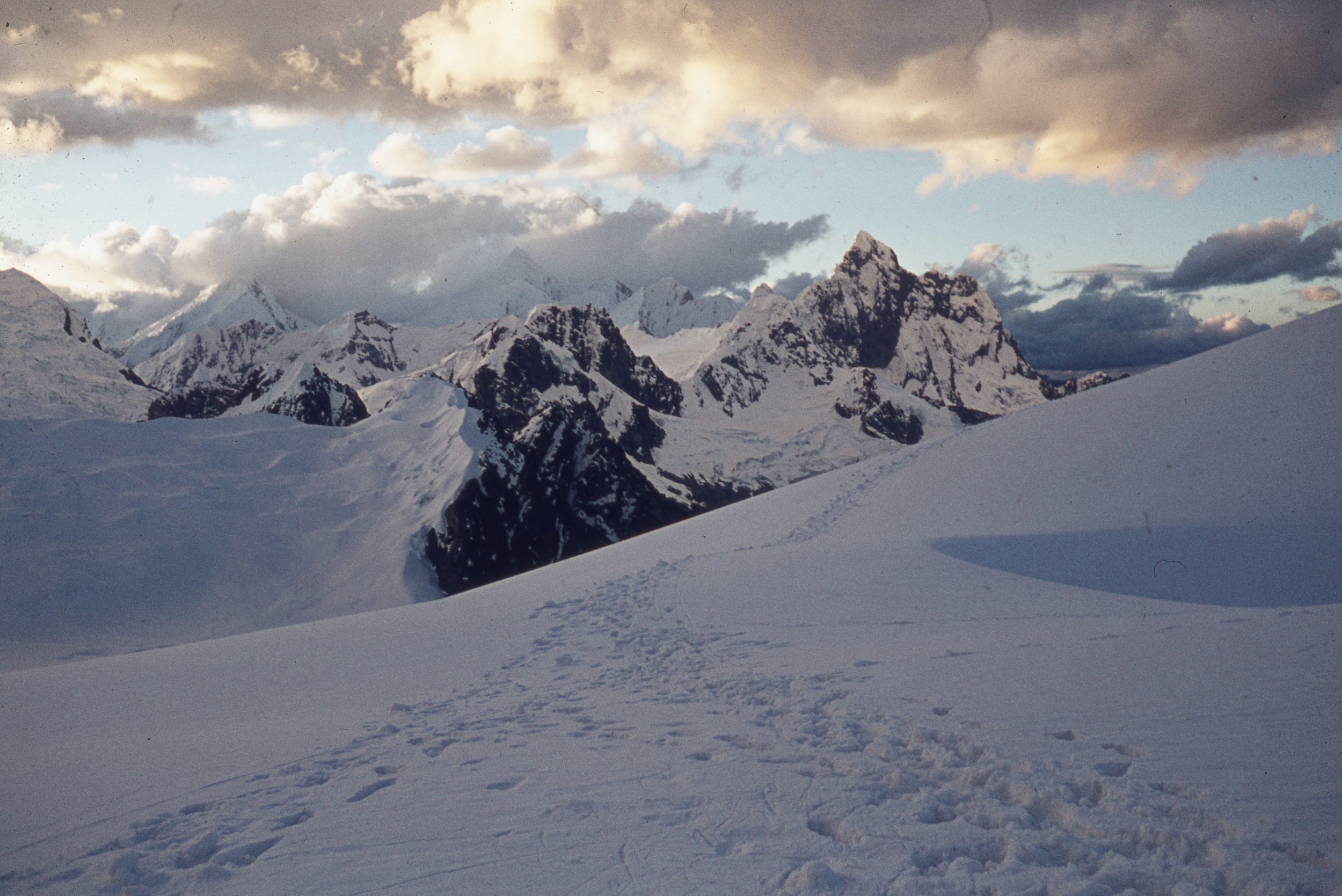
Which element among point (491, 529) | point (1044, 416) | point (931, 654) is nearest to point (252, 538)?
point (491, 529)

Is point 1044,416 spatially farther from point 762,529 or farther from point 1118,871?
point 1118,871

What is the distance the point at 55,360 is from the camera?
15750cm

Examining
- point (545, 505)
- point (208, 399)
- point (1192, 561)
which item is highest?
point (208, 399)

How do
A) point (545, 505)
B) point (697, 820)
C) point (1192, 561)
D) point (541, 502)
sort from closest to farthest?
point (697, 820)
point (1192, 561)
point (541, 502)
point (545, 505)

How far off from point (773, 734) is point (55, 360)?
659ft

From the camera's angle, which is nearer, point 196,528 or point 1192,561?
point 1192,561

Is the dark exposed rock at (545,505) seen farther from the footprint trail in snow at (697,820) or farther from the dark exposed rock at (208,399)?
Result: the dark exposed rock at (208,399)

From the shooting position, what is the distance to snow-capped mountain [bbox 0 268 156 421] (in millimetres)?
145875

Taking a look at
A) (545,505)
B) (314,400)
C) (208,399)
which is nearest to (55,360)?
(208,399)

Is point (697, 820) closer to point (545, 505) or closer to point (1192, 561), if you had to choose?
point (1192, 561)

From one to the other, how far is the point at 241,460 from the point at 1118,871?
243ft

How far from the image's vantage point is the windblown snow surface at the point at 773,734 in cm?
491

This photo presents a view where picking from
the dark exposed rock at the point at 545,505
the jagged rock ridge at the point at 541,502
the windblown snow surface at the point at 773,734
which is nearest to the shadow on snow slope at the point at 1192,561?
the windblown snow surface at the point at 773,734

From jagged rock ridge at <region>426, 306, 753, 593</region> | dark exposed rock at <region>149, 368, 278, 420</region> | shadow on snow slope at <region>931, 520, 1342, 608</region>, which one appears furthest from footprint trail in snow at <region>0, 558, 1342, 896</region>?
dark exposed rock at <region>149, 368, 278, 420</region>
